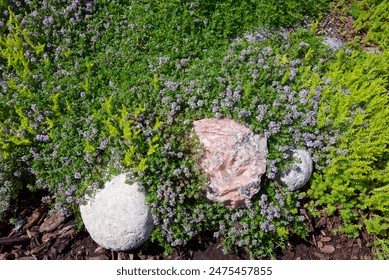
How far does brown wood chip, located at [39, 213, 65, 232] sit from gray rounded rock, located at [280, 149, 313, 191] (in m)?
2.31

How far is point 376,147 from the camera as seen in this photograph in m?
3.70

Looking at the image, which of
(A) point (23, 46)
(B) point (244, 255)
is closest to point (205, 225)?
(B) point (244, 255)

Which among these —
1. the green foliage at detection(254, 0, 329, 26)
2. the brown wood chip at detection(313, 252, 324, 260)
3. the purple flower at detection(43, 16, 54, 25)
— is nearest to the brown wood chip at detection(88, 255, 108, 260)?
the brown wood chip at detection(313, 252, 324, 260)

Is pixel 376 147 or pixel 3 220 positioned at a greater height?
pixel 376 147

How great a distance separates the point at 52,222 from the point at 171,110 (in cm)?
169

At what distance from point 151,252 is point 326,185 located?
75.6 inches

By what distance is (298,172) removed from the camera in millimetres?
3801

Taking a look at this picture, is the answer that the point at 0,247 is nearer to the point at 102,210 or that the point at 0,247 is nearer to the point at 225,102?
the point at 102,210

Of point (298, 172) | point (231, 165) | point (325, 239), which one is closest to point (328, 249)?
point (325, 239)

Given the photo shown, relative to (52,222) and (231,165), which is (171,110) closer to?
(231,165)

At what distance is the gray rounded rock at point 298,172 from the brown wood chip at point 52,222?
231 cm

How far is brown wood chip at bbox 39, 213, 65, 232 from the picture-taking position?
3828 mm

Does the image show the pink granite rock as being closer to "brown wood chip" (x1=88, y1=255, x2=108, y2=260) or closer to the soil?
the soil

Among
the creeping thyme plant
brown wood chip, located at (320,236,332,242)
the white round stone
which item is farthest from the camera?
brown wood chip, located at (320,236,332,242)
